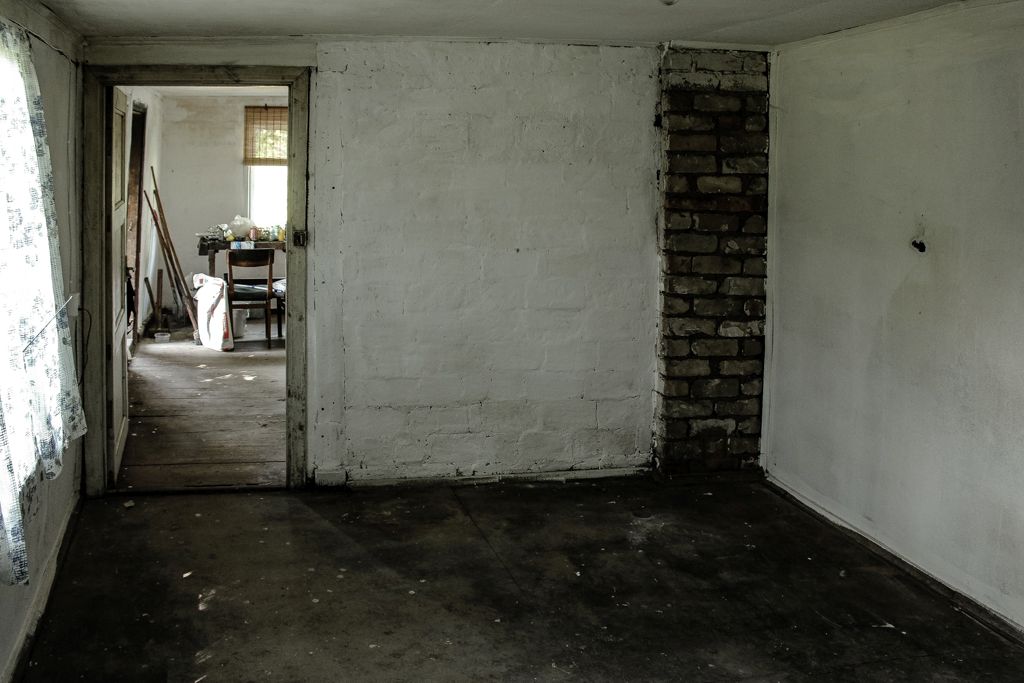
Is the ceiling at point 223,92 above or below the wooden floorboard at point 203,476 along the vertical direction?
above

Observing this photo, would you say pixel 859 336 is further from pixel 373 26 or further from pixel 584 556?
pixel 373 26

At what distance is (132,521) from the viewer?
4.28 meters

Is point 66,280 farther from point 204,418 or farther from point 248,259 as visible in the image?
point 248,259

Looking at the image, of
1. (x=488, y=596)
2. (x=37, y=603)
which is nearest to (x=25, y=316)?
(x=37, y=603)

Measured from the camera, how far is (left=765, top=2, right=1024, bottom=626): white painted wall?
333 cm

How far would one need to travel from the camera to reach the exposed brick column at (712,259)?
4738 mm

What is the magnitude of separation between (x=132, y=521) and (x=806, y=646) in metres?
2.87

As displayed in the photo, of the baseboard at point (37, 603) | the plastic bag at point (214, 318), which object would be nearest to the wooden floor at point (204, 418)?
the plastic bag at point (214, 318)

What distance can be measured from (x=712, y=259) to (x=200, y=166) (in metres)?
7.12

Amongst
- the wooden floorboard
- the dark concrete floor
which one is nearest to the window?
the wooden floorboard

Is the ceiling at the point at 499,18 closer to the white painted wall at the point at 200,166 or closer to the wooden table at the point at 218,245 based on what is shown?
the wooden table at the point at 218,245

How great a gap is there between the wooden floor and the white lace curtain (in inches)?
66.4

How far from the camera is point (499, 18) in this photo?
13.2 feet

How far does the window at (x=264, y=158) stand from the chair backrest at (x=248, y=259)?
178 centimetres
